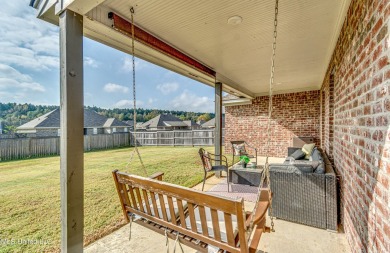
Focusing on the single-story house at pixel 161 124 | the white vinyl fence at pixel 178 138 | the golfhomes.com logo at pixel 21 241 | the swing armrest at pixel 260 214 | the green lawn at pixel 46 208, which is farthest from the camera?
the single-story house at pixel 161 124

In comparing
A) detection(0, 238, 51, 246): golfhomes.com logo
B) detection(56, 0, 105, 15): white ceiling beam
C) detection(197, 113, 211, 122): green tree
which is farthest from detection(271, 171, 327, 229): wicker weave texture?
detection(197, 113, 211, 122): green tree

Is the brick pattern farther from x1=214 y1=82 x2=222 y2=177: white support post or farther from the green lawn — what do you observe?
x1=214 y1=82 x2=222 y2=177: white support post

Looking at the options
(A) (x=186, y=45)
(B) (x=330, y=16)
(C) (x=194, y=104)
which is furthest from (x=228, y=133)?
(C) (x=194, y=104)

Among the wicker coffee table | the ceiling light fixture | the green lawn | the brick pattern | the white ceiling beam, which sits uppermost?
the ceiling light fixture

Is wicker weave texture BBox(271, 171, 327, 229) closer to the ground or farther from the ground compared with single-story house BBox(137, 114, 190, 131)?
closer to the ground

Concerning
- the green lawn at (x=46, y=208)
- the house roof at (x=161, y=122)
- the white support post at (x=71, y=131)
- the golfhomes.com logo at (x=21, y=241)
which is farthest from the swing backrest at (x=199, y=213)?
the house roof at (x=161, y=122)

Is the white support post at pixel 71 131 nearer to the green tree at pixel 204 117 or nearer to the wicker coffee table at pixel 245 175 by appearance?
the wicker coffee table at pixel 245 175

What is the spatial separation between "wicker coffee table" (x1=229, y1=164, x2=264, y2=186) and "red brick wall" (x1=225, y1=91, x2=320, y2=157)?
14.3 feet

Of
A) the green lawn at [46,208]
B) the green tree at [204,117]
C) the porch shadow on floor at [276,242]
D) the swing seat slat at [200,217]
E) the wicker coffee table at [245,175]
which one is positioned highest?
the green tree at [204,117]

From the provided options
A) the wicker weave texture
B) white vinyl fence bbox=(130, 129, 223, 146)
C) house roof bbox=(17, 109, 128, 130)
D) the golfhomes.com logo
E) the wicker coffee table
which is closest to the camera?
the golfhomes.com logo

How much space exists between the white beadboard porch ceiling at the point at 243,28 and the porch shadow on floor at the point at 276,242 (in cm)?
267

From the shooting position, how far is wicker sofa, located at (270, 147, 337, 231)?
253 centimetres

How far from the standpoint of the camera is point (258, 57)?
3.83m

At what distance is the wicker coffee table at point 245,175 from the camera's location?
13.6 feet
